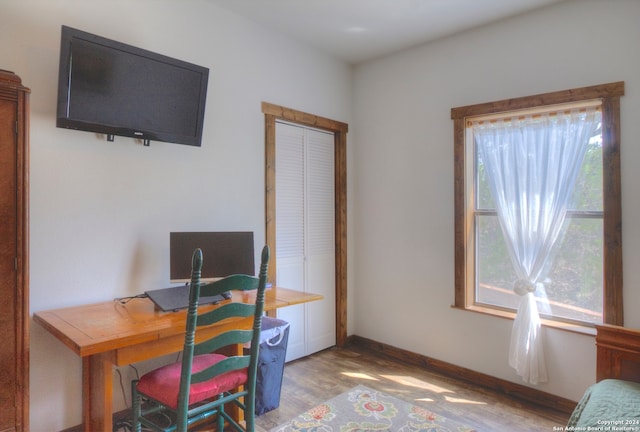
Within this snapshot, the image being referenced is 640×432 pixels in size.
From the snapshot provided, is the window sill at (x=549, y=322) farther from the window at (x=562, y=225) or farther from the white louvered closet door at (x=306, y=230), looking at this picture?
→ the white louvered closet door at (x=306, y=230)

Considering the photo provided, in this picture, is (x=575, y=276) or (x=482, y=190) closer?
(x=575, y=276)

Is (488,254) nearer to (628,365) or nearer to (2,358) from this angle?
(628,365)

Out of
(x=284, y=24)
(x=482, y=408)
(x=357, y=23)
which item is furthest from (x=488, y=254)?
(x=284, y=24)

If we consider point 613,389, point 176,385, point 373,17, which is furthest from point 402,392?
point 373,17

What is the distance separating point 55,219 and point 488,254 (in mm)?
3011

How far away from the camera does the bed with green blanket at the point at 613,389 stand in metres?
1.59

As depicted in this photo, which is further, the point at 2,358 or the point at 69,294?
the point at 69,294

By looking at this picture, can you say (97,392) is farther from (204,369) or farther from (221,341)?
(221,341)

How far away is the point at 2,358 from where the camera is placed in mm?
1619

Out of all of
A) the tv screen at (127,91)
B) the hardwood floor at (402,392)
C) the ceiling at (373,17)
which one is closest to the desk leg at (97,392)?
the hardwood floor at (402,392)

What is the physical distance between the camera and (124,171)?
7.73ft

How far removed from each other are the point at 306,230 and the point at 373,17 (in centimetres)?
185

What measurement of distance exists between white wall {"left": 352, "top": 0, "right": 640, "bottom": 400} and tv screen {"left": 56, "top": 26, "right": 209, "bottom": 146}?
184 centimetres

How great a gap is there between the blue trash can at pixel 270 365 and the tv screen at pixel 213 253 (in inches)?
16.8
